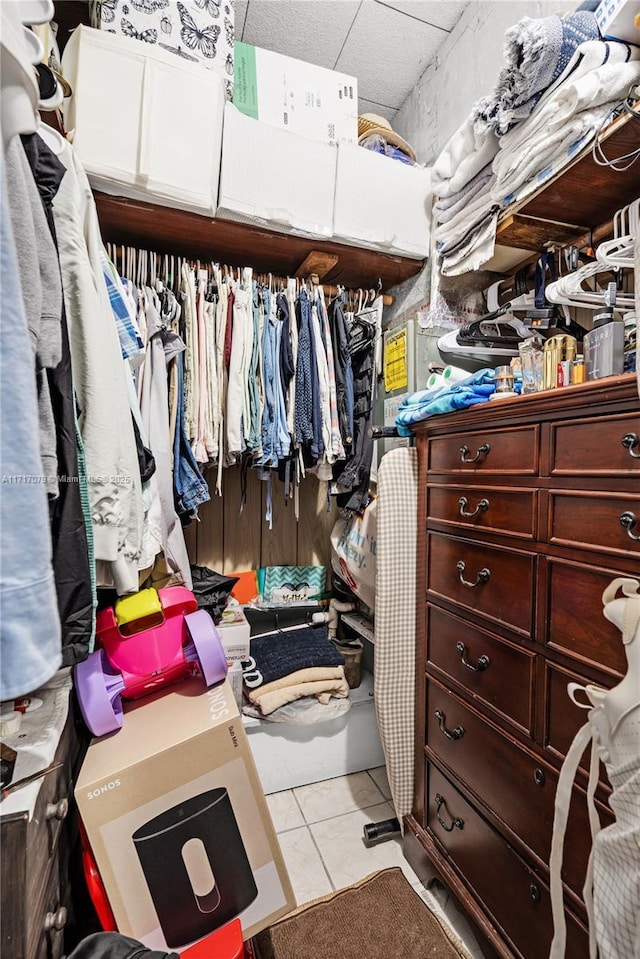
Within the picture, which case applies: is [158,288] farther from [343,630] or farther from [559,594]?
[343,630]

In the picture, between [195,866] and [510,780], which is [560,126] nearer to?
[510,780]

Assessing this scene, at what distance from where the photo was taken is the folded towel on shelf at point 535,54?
3.10 ft

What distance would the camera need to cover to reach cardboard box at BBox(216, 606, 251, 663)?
62.7 inches

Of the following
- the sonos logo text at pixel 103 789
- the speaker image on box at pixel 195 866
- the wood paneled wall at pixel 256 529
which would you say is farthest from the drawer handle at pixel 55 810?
the wood paneled wall at pixel 256 529

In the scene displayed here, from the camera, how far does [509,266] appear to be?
1.48 metres

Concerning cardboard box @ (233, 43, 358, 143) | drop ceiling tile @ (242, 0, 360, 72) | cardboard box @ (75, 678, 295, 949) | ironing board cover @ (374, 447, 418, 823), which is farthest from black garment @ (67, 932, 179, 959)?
drop ceiling tile @ (242, 0, 360, 72)

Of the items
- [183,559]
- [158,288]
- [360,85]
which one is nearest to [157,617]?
[183,559]

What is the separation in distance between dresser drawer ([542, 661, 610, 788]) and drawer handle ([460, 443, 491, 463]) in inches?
18.6

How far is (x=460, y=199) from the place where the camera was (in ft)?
4.66

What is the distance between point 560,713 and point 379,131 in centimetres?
206

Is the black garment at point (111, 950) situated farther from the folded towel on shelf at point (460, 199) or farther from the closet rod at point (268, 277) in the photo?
the folded towel on shelf at point (460, 199)

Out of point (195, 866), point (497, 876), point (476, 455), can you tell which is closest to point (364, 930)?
point (497, 876)

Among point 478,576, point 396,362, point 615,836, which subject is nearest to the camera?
point 615,836

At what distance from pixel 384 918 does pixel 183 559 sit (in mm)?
1169
